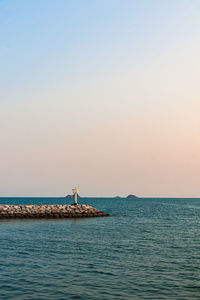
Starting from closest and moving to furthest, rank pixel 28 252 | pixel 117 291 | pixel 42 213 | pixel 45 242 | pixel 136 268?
pixel 117 291 → pixel 136 268 → pixel 28 252 → pixel 45 242 → pixel 42 213

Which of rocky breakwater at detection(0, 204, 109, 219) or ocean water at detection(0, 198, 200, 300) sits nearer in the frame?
ocean water at detection(0, 198, 200, 300)

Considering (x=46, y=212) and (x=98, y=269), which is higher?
(x=98, y=269)

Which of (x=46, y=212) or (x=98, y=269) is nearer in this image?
(x=98, y=269)

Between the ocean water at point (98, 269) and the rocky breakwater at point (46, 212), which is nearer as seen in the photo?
the ocean water at point (98, 269)

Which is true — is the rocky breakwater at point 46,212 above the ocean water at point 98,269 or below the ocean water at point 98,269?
below

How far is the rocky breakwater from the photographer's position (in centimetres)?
5412

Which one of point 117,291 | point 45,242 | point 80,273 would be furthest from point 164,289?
point 45,242

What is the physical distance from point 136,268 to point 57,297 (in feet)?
20.6

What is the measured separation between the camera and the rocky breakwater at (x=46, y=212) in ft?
178

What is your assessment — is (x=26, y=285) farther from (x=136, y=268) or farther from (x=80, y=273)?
(x=136, y=268)

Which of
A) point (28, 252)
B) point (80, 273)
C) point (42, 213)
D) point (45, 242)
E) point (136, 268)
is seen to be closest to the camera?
point (80, 273)

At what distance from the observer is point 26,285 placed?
1404cm

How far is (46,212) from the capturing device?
56625 millimetres

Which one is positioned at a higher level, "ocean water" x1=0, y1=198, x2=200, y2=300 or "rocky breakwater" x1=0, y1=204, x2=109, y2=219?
"ocean water" x1=0, y1=198, x2=200, y2=300
